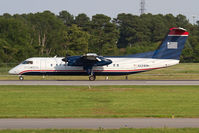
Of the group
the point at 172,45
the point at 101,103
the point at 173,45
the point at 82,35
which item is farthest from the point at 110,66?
the point at 82,35

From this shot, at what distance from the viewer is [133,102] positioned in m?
24.4

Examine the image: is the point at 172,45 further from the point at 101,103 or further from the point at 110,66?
the point at 101,103

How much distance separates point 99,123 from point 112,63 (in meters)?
27.2

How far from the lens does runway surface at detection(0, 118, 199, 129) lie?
15.5 m

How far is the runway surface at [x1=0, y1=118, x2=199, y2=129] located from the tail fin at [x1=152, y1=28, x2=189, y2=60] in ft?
87.7

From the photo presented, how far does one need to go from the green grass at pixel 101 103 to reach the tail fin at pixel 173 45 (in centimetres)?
1234

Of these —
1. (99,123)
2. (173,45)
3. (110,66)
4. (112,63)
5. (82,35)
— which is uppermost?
(82,35)

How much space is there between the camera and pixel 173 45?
43844 mm

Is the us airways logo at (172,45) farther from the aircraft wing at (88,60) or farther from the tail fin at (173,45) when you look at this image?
the aircraft wing at (88,60)

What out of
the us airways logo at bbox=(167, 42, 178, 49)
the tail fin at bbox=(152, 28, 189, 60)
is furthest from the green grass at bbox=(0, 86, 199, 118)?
the us airways logo at bbox=(167, 42, 178, 49)

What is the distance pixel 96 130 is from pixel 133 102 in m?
10.1

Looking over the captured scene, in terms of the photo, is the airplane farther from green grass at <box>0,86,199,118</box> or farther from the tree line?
the tree line

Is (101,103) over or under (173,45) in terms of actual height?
under

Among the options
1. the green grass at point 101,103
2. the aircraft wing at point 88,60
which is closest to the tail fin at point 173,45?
the aircraft wing at point 88,60
